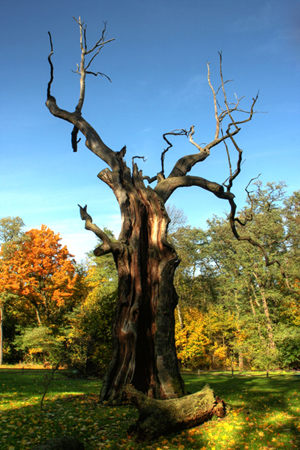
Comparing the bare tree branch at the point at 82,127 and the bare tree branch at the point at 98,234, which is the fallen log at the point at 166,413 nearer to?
the bare tree branch at the point at 98,234

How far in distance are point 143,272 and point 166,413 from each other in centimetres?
311

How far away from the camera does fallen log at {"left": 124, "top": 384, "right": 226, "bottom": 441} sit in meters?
4.96

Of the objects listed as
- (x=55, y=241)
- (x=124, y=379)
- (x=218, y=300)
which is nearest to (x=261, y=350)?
(x=218, y=300)

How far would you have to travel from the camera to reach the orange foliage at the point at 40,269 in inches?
996

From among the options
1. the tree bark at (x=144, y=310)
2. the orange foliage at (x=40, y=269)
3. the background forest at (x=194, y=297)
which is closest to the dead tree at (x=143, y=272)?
the tree bark at (x=144, y=310)

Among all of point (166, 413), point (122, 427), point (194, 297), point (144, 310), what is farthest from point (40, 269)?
point (166, 413)

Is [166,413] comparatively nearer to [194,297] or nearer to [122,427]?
[122,427]

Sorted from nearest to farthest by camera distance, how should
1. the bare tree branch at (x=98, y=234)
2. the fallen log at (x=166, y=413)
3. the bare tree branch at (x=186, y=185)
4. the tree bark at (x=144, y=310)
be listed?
the fallen log at (x=166, y=413), the tree bark at (x=144, y=310), the bare tree branch at (x=98, y=234), the bare tree branch at (x=186, y=185)

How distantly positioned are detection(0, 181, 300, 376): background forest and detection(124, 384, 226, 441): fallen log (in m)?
15.0

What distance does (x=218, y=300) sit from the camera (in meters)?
36.9

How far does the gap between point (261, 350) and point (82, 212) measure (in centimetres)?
2238

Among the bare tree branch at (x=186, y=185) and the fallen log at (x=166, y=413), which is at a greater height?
the bare tree branch at (x=186, y=185)

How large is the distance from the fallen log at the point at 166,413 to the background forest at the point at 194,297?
14969 mm

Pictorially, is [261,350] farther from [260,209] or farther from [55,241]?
[55,241]
